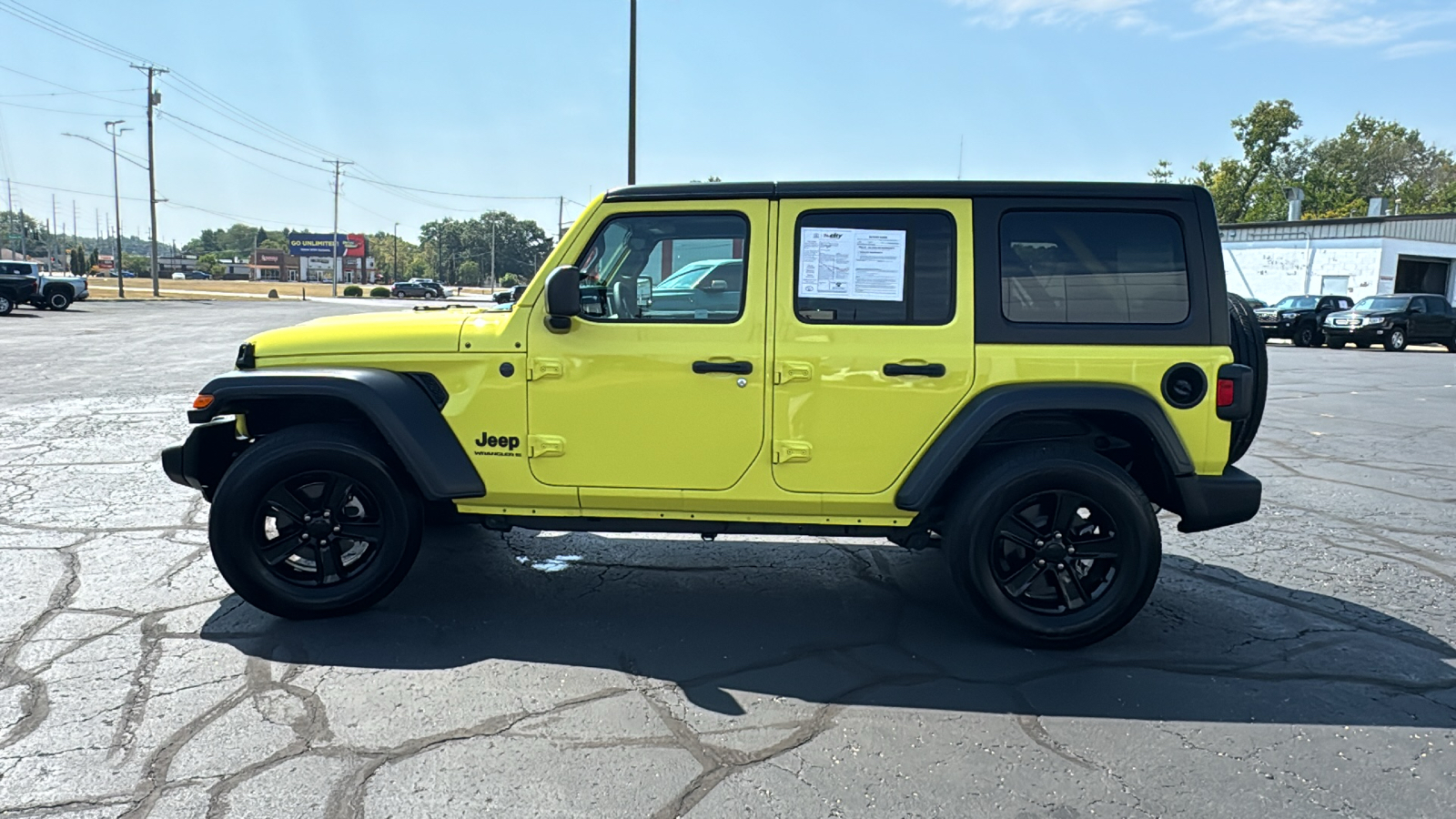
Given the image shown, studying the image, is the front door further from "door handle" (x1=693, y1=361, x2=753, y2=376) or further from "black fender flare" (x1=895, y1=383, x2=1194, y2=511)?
"black fender flare" (x1=895, y1=383, x2=1194, y2=511)

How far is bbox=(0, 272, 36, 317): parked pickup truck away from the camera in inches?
1107

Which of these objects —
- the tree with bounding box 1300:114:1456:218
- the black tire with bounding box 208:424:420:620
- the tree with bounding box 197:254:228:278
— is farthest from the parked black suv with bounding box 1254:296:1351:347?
the tree with bounding box 197:254:228:278

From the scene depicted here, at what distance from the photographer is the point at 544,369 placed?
3.93 m

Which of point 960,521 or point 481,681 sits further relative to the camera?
point 960,521

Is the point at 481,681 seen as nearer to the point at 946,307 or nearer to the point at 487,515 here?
the point at 487,515

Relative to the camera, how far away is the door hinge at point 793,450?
12.8 ft

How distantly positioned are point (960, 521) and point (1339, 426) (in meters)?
8.48

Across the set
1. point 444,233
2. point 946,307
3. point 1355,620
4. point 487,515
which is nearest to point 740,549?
point 487,515

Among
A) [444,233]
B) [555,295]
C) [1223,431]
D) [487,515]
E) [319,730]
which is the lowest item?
[319,730]

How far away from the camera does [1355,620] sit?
A: 4273 millimetres

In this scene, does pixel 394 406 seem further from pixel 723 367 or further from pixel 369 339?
pixel 723 367

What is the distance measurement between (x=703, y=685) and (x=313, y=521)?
1.85 metres

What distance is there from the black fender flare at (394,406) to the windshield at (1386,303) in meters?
28.9

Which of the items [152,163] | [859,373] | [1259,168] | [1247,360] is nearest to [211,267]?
[152,163]
